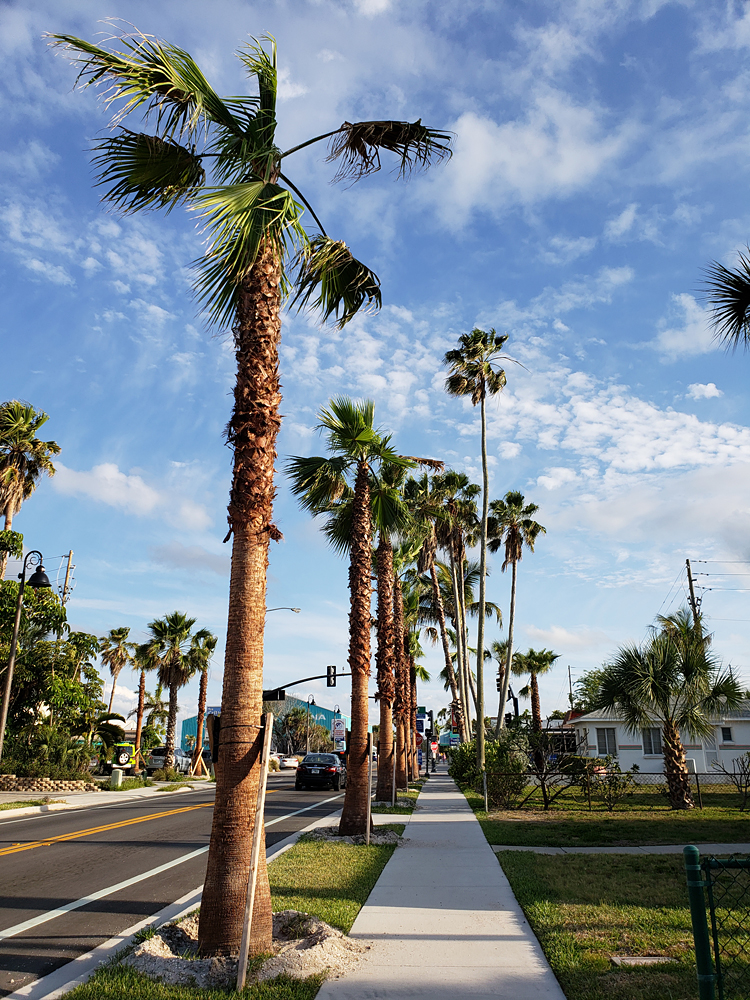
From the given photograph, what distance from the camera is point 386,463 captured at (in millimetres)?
17594

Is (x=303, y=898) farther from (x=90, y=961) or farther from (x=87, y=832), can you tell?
(x=87, y=832)

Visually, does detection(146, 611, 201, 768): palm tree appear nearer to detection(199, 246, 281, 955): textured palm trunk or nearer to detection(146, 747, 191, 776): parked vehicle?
→ detection(146, 747, 191, 776): parked vehicle

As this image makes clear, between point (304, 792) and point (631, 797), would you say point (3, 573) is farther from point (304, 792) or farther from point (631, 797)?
point (631, 797)

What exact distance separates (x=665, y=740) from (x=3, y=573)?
2365cm

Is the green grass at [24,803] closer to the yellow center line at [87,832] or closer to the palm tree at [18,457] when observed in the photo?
the yellow center line at [87,832]

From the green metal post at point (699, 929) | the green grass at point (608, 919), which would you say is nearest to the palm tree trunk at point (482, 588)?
the green grass at point (608, 919)

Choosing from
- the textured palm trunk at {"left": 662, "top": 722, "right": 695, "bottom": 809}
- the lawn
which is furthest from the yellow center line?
the textured palm trunk at {"left": 662, "top": 722, "right": 695, "bottom": 809}

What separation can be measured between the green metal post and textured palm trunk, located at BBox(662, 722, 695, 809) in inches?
745

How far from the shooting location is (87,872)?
10734mm

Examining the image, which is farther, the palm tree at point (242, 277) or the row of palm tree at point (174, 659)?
the row of palm tree at point (174, 659)

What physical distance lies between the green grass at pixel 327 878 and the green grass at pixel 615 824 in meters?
3.36

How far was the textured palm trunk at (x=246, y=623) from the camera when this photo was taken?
5973mm

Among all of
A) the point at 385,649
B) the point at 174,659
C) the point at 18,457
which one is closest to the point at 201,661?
the point at 174,659

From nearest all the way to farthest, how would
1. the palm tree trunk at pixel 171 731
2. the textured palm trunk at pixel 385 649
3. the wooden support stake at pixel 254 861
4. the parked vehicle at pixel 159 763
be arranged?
the wooden support stake at pixel 254 861 → the textured palm trunk at pixel 385 649 → the palm tree trunk at pixel 171 731 → the parked vehicle at pixel 159 763
